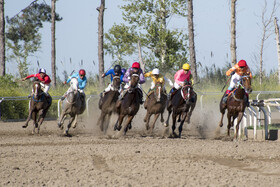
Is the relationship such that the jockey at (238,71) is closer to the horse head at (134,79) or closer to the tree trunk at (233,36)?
the horse head at (134,79)

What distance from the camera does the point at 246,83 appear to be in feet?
44.4

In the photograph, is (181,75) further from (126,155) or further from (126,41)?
(126,41)

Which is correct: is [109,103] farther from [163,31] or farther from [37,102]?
[163,31]

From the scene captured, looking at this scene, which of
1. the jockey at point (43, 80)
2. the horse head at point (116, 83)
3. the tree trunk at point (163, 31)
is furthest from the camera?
the tree trunk at point (163, 31)

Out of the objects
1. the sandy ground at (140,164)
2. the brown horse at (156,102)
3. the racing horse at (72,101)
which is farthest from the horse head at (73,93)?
the sandy ground at (140,164)

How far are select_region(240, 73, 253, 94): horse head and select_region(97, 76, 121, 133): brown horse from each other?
144 inches

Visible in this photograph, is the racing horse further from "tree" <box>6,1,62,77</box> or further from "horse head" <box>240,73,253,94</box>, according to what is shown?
"tree" <box>6,1,62,77</box>

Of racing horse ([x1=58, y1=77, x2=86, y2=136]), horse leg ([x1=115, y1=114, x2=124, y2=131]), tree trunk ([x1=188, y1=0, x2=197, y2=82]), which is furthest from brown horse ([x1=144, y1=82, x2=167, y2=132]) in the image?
tree trunk ([x1=188, y1=0, x2=197, y2=82])

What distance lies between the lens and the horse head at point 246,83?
1344 cm

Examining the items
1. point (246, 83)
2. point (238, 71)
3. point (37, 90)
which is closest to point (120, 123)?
point (37, 90)


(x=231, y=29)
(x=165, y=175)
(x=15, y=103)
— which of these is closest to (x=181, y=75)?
(x=231, y=29)

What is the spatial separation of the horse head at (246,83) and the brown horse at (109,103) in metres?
3.67

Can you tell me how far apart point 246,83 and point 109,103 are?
14.2 feet

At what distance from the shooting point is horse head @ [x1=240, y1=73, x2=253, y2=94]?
1344 cm
